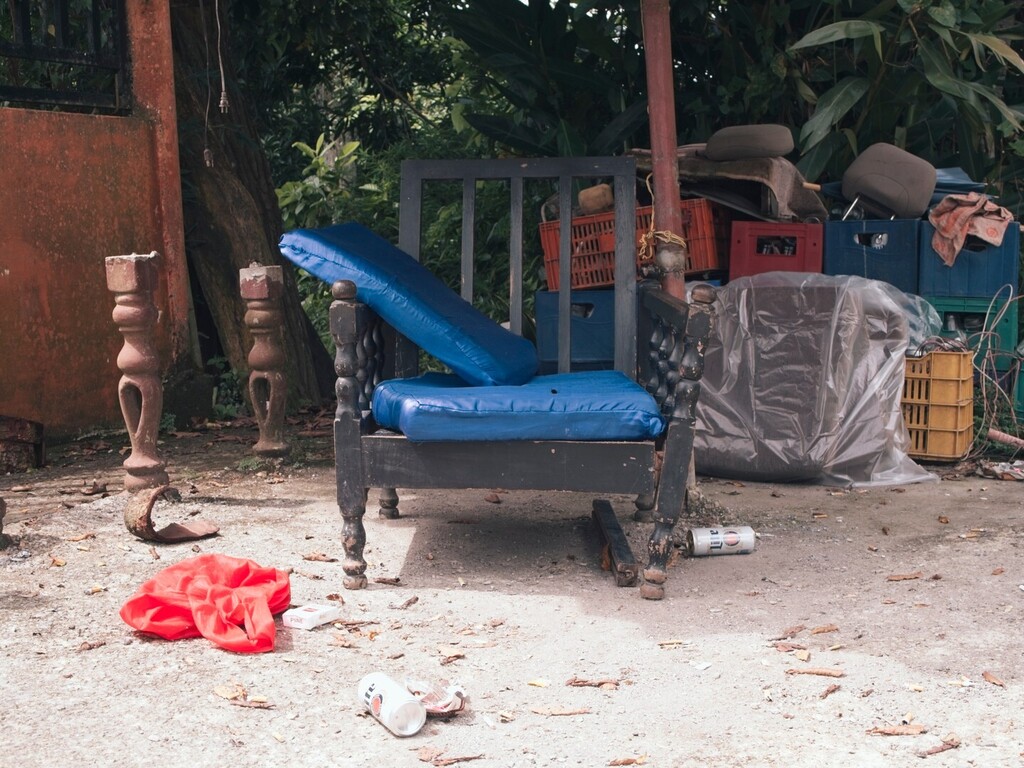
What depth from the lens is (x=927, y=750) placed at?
2510mm

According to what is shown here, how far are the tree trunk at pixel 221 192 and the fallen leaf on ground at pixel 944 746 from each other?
5.49 meters

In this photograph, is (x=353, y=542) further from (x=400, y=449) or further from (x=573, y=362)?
(x=573, y=362)

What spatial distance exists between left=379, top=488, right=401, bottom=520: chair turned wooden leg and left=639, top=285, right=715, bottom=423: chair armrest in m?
1.09

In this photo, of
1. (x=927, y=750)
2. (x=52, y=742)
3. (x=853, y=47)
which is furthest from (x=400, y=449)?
(x=853, y=47)

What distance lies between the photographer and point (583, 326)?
574 centimetres

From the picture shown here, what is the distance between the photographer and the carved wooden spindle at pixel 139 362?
470 centimetres

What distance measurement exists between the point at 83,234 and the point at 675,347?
375 centimetres

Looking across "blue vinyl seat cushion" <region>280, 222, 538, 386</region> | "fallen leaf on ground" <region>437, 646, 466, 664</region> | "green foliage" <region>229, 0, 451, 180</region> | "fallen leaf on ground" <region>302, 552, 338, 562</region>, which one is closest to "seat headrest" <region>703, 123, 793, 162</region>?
"blue vinyl seat cushion" <region>280, 222, 538, 386</region>

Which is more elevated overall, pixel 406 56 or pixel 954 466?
pixel 406 56

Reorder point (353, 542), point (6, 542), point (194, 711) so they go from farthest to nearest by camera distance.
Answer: point (6, 542)
point (353, 542)
point (194, 711)

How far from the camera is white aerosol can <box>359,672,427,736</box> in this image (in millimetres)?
2590

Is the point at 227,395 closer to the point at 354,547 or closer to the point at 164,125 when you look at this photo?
the point at 164,125

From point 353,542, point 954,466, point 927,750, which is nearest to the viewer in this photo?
point 927,750

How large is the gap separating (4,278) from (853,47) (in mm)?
4889
